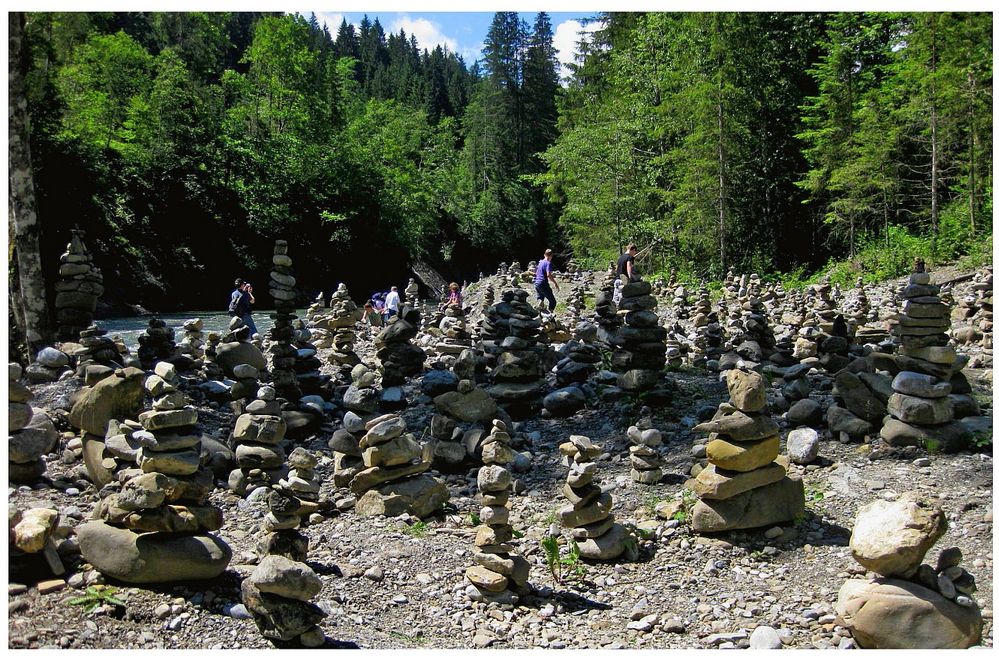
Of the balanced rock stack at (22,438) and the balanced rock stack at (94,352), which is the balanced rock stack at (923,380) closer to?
the balanced rock stack at (22,438)

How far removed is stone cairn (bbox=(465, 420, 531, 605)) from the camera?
535 cm

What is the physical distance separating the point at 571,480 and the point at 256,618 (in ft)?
8.68

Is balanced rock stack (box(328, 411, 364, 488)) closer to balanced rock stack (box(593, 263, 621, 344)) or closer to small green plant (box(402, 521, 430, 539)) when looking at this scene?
small green plant (box(402, 521, 430, 539))

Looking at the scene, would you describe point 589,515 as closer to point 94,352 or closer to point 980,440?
point 980,440

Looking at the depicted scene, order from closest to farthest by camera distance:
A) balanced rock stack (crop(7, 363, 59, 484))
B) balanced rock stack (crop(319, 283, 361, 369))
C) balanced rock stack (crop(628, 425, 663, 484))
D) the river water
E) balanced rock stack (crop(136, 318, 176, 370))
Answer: balanced rock stack (crop(7, 363, 59, 484)), balanced rock stack (crop(628, 425, 663, 484)), balanced rock stack (crop(136, 318, 176, 370)), balanced rock stack (crop(319, 283, 361, 369)), the river water

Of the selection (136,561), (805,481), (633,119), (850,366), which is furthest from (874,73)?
(136,561)

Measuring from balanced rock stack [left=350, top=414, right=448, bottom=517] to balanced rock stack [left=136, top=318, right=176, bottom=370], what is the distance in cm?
571

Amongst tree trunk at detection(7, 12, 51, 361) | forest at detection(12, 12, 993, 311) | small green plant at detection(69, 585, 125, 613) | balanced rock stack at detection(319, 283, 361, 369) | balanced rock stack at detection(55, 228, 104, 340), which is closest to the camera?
small green plant at detection(69, 585, 125, 613)

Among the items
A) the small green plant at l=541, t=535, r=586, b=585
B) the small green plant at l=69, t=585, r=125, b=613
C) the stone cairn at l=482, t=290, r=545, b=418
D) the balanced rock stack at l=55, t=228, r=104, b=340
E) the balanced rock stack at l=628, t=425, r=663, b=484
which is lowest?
the small green plant at l=541, t=535, r=586, b=585

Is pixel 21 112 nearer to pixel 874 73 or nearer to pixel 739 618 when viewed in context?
pixel 739 618

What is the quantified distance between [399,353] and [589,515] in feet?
20.0

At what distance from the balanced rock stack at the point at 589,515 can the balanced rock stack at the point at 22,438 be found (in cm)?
490

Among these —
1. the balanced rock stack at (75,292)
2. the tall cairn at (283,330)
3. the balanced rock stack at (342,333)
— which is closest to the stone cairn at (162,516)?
the tall cairn at (283,330)

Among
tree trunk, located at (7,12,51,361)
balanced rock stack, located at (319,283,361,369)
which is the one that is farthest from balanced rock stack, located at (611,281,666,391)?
tree trunk, located at (7,12,51,361)
